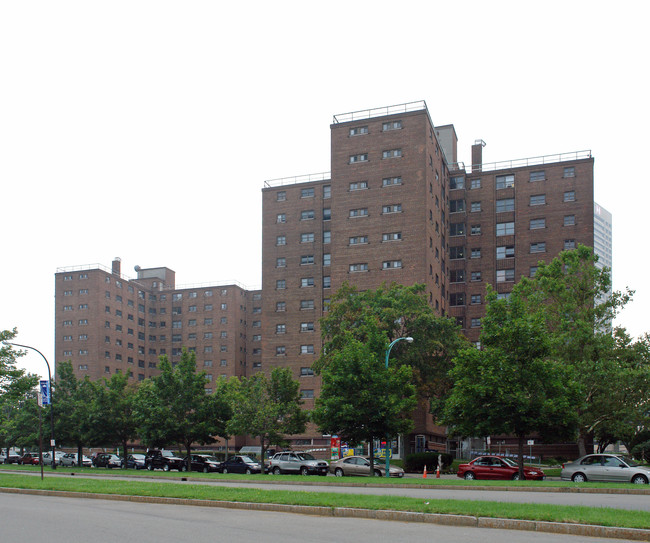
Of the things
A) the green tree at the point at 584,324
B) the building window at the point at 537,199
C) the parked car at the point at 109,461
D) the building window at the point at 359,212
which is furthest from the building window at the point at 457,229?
the parked car at the point at 109,461

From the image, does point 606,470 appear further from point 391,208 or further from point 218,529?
point 391,208

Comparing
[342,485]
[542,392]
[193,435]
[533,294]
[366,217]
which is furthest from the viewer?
[366,217]

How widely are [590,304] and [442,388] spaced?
1317 cm

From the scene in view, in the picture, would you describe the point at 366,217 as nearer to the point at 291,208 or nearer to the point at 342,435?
the point at 291,208

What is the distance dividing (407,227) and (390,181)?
560 cm

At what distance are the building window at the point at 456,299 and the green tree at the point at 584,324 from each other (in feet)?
107

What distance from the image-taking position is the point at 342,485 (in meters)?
30.7

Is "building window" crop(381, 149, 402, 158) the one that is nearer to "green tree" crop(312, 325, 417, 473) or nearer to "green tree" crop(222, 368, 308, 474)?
"green tree" crop(222, 368, 308, 474)

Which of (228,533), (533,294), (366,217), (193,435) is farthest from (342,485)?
(366,217)

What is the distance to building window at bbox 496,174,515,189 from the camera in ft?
271

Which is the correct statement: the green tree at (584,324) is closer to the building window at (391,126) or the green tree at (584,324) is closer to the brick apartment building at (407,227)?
the brick apartment building at (407,227)

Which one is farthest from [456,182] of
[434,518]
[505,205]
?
[434,518]

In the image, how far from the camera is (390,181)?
243 ft

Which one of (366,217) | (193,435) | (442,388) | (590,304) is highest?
(366,217)
